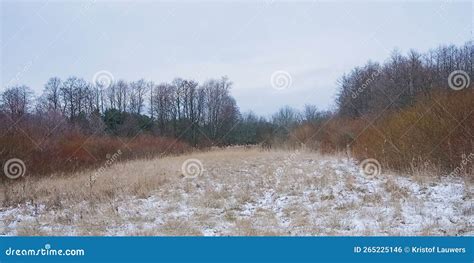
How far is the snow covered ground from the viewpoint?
4988 millimetres

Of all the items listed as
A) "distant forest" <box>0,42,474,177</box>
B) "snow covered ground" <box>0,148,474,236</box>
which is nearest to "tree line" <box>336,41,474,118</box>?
"distant forest" <box>0,42,474,177</box>

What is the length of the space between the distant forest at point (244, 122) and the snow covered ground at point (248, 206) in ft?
5.34

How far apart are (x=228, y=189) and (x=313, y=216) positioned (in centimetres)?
293

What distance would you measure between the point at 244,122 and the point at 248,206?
14.3 m

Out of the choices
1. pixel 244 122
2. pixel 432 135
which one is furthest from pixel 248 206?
pixel 244 122

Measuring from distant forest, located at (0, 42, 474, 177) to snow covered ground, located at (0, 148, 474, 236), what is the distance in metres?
1.63

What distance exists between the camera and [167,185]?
866cm

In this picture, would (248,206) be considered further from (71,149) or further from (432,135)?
(71,149)

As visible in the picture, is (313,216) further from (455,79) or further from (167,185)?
(455,79)

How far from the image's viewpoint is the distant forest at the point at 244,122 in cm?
899

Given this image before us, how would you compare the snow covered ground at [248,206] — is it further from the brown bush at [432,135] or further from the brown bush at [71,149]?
the brown bush at [71,149]

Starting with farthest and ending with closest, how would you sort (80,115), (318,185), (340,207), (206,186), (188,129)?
(80,115) < (188,129) < (206,186) < (318,185) < (340,207)

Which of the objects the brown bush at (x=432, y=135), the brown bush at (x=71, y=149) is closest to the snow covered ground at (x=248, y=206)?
the brown bush at (x=432, y=135)
